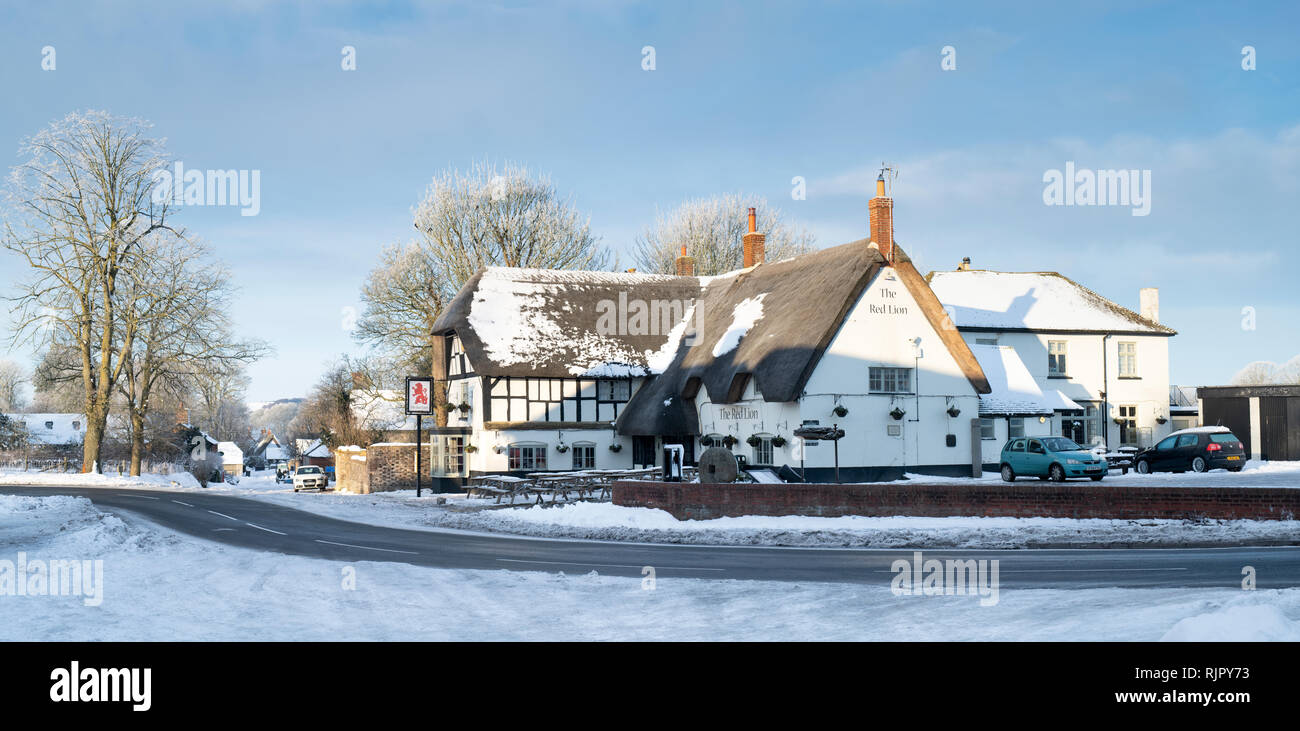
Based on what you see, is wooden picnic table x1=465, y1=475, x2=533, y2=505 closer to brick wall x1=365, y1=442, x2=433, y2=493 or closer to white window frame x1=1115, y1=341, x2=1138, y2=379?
brick wall x1=365, y1=442, x2=433, y2=493

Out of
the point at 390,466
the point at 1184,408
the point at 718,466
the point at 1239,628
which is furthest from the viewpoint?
the point at 1184,408

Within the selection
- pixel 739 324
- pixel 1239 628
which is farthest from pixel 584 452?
pixel 1239 628

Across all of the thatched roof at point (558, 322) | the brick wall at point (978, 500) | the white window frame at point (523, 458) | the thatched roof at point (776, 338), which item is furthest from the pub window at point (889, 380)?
the white window frame at point (523, 458)

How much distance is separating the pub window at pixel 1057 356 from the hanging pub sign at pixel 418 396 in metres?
30.8

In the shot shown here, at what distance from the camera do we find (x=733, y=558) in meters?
18.0

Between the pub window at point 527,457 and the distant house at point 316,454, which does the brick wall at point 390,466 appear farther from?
the distant house at point 316,454

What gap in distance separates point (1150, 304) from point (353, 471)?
4273 centimetres

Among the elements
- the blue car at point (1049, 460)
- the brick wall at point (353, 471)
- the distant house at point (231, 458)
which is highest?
the blue car at point (1049, 460)

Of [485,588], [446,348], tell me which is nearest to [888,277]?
[446,348]

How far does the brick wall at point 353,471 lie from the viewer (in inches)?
1833

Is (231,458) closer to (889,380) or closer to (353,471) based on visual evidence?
(353,471)

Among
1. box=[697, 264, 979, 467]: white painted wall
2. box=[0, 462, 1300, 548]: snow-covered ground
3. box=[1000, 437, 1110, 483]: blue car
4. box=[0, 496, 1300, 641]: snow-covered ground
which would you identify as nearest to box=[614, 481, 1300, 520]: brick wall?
box=[0, 462, 1300, 548]: snow-covered ground
